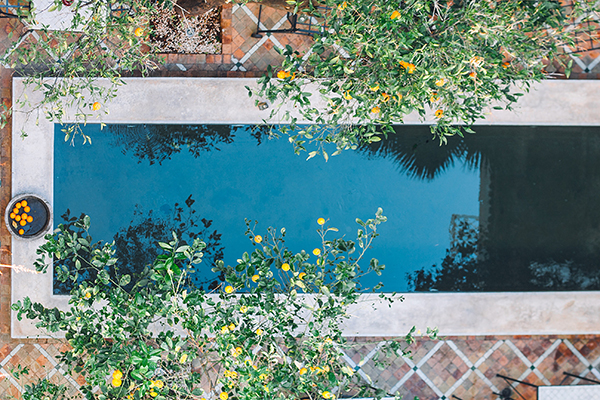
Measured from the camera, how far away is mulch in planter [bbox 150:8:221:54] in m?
4.52

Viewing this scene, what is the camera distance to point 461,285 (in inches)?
186

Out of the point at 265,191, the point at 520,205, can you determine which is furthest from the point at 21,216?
the point at 520,205

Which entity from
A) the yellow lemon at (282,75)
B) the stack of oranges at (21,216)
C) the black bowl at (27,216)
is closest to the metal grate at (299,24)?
the yellow lemon at (282,75)

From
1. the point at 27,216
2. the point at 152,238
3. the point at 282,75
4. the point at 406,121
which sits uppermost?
the point at 406,121

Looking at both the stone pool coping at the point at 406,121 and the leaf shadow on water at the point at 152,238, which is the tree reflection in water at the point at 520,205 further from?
the leaf shadow on water at the point at 152,238

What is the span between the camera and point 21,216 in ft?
14.5

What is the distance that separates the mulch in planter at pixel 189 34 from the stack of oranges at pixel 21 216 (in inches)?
91.9

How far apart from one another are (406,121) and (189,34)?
8.86ft

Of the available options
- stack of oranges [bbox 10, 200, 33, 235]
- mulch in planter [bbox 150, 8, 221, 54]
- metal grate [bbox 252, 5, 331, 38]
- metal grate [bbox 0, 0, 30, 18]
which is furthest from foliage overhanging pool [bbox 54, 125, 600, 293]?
metal grate [bbox 0, 0, 30, 18]

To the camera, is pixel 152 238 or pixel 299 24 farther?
pixel 152 238

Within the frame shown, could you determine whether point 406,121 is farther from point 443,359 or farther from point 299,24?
point 443,359

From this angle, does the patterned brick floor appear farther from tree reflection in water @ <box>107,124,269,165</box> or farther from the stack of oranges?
tree reflection in water @ <box>107,124,269,165</box>

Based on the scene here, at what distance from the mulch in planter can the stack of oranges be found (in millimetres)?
2333

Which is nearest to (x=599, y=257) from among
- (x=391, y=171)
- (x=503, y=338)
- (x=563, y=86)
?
(x=503, y=338)
